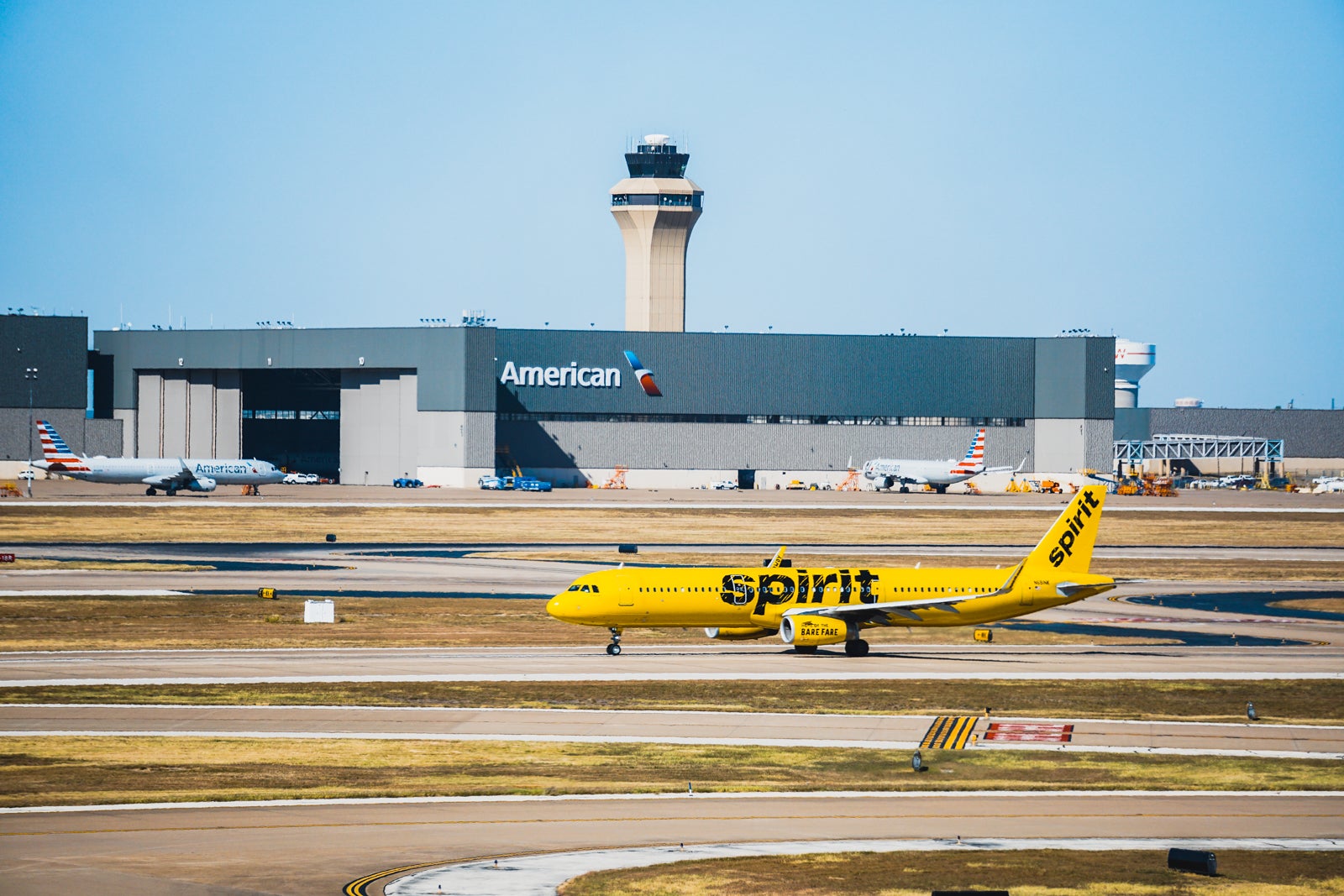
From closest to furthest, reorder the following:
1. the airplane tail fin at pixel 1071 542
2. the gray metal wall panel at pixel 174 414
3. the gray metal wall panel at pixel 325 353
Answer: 1. the airplane tail fin at pixel 1071 542
2. the gray metal wall panel at pixel 325 353
3. the gray metal wall panel at pixel 174 414

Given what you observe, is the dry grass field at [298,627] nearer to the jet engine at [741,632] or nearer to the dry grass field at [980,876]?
the jet engine at [741,632]

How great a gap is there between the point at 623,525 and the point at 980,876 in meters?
99.2

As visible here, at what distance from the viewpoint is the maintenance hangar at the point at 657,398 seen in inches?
6944

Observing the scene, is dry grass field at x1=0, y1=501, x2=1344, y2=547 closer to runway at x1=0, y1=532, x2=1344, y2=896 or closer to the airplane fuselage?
runway at x1=0, y1=532, x2=1344, y2=896

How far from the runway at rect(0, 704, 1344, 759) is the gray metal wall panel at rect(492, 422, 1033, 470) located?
13357 cm

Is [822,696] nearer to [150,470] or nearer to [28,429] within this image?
[150,470]

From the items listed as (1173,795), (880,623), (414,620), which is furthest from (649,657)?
(1173,795)

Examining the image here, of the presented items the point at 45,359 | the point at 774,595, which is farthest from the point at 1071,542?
the point at 45,359

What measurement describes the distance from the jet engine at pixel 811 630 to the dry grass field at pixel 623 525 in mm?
55558

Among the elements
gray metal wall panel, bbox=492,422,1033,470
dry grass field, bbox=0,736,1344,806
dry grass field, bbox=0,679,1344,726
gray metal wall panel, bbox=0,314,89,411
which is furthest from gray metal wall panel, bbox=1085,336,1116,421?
dry grass field, bbox=0,736,1344,806

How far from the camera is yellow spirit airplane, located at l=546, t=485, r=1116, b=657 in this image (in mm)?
55750

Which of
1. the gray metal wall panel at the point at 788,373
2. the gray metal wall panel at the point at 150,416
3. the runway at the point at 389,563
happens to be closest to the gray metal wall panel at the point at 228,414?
the gray metal wall panel at the point at 150,416

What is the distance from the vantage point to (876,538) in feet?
384

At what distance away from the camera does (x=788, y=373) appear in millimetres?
180125
